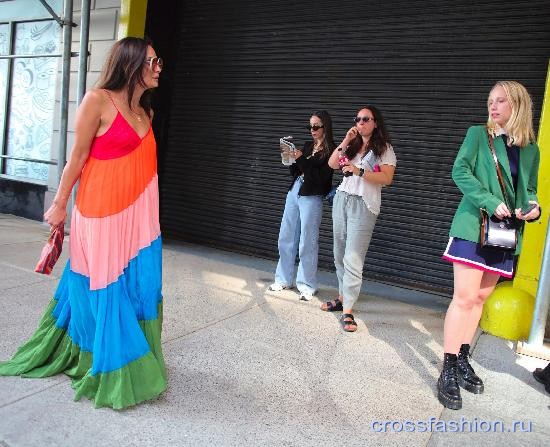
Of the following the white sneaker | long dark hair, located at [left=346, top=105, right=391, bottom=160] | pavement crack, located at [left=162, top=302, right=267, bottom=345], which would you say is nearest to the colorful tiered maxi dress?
pavement crack, located at [left=162, top=302, right=267, bottom=345]

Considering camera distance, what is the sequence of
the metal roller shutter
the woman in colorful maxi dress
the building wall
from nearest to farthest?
the woman in colorful maxi dress, the metal roller shutter, the building wall

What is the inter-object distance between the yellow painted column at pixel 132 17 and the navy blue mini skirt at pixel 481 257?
538 cm

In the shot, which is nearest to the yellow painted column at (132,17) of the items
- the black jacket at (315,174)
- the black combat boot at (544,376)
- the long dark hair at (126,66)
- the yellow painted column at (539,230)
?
the black jacket at (315,174)

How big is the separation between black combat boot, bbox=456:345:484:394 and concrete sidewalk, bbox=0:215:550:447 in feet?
0.31

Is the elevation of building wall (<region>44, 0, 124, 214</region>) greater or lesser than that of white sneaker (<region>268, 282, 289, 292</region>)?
greater

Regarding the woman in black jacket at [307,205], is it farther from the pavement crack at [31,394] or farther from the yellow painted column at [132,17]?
the yellow painted column at [132,17]

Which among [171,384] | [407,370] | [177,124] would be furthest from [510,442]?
[177,124]

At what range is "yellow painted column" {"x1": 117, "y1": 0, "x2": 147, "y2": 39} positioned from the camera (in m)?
6.63

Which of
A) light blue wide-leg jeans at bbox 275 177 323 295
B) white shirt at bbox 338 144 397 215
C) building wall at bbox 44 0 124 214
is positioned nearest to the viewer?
white shirt at bbox 338 144 397 215

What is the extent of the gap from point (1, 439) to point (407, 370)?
7.88 ft

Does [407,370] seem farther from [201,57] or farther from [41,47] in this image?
[41,47]

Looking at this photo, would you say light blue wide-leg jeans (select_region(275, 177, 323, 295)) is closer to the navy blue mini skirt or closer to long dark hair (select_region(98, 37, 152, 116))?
the navy blue mini skirt

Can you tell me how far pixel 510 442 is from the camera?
2566 mm

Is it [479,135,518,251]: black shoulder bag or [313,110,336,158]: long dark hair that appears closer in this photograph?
[479,135,518,251]: black shoulder bag
